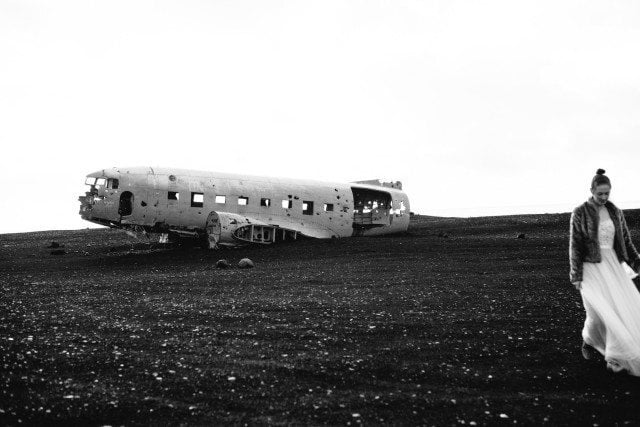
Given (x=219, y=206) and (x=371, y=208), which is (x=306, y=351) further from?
(x=371, y=208)

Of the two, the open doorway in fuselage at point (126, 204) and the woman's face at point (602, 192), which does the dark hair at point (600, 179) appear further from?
the open doorway in fuselage at point (126, 204)

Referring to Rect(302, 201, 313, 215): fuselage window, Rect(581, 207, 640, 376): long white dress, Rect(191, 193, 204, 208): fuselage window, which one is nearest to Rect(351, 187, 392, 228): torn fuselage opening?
Rect(302, 201, 313, 215): fuselage window

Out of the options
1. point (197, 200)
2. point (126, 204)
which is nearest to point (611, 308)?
point (197, 200)

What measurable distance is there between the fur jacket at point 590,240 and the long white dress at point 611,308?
0.11 meters

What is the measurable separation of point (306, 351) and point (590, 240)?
5.41m

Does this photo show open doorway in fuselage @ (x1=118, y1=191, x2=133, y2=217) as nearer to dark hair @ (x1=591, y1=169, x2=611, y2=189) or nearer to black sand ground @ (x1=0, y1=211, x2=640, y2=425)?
black sand ground @ (x1=0, y1=211, x2=640, y2=425)

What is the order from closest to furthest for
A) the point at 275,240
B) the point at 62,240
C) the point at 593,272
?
1. the point at 593,272
2. the point at 275,240
3. the point at 62,240

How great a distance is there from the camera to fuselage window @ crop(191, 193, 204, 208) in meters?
33.3

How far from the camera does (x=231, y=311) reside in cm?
1352

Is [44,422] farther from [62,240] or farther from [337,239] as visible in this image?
[62,240]

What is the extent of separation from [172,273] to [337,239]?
1486 cm

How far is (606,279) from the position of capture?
8797 mm

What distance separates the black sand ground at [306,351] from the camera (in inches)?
266

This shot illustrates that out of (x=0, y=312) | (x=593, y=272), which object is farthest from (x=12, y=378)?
(x=593, y=272)
